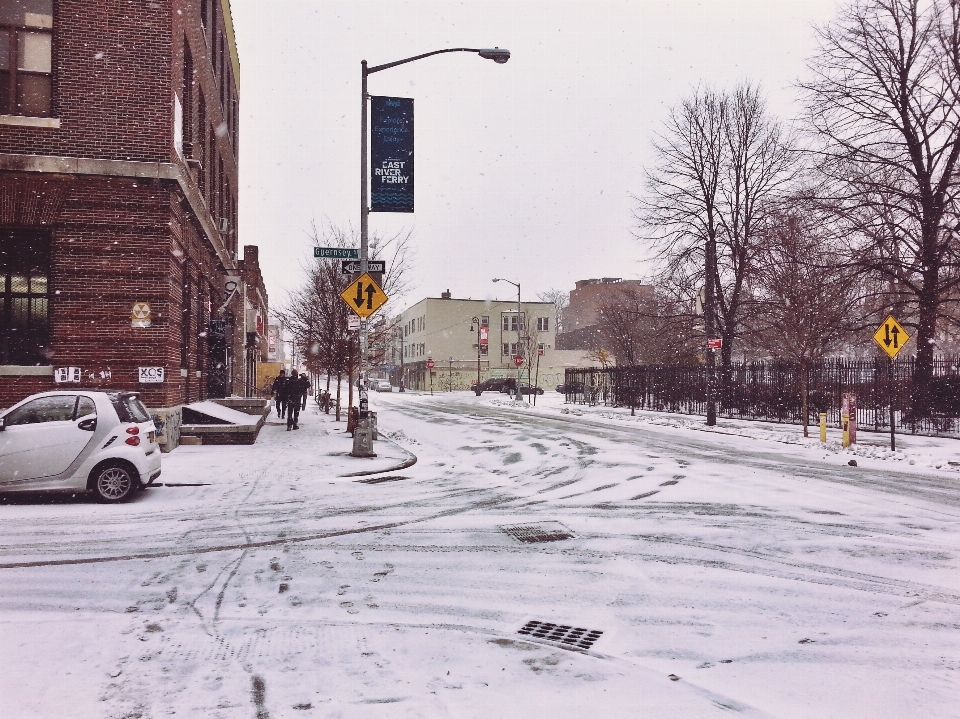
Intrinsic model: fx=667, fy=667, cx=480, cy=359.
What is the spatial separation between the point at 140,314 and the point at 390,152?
6427 millimetres

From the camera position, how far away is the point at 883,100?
24266mm

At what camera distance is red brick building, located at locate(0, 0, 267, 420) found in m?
13.8

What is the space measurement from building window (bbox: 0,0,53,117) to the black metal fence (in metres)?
21.9

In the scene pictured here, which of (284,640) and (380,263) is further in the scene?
(380,263)

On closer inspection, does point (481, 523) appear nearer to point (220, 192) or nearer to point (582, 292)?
point (220, 192)

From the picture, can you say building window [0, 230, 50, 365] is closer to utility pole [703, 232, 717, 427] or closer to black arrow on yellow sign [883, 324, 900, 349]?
black arrow on yellow sign [883, 324, 900, 349]

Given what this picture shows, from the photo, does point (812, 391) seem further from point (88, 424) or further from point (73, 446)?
point (73, 446)

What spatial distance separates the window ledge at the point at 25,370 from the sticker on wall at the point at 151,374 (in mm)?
1716

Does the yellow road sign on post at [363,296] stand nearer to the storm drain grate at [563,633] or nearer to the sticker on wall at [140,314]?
the sticker on wall at [140,314]

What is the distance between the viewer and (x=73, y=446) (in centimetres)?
910

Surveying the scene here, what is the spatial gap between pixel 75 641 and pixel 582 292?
13724 cm

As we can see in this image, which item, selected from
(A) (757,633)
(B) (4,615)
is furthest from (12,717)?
(A) (757,633)

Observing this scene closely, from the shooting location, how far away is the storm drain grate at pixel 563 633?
4512 millimetres

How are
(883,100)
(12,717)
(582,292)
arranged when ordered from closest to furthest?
(12,717) → (883,100) → (582,292)
